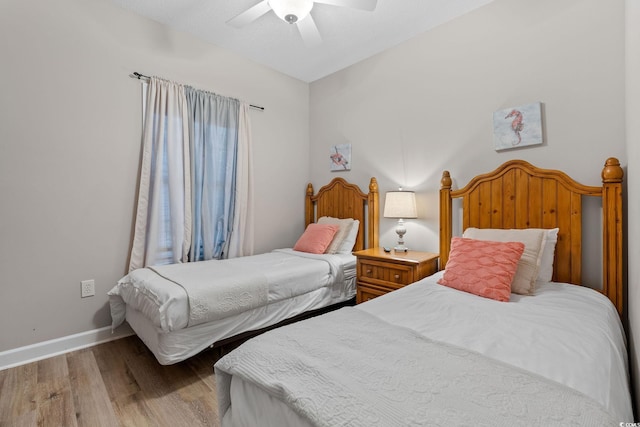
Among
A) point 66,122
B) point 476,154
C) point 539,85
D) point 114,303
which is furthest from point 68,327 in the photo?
point 539,85

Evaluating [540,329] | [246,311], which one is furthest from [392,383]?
[246,311]

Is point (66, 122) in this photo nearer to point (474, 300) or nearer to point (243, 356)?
point (243, 356)

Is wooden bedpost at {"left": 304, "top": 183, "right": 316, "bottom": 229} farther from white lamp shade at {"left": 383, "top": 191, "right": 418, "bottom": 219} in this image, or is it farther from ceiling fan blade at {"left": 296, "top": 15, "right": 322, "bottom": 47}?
ceiling fan blade at {"left": 296, "top": 15, "right": 322, "bottom": 47}

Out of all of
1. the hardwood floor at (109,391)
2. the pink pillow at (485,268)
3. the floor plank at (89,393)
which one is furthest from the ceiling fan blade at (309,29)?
the floor plank at (89,393)

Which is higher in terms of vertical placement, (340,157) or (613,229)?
(340,157)

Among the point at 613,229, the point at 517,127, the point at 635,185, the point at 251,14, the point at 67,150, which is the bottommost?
the point at 613,229

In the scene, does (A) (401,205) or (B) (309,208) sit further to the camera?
(B) (309,208)

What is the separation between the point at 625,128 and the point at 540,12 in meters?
1.01

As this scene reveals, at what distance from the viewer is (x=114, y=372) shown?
6.62 feet

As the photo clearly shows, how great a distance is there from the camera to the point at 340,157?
3551 mm

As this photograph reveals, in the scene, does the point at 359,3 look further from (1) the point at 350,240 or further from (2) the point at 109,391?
(2) the point at 109,391

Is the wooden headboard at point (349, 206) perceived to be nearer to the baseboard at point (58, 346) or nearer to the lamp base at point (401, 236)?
the lamp base at point (401, 236)

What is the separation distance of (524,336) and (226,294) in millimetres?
1610

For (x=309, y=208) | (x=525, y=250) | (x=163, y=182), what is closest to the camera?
(x=525, y=250)
